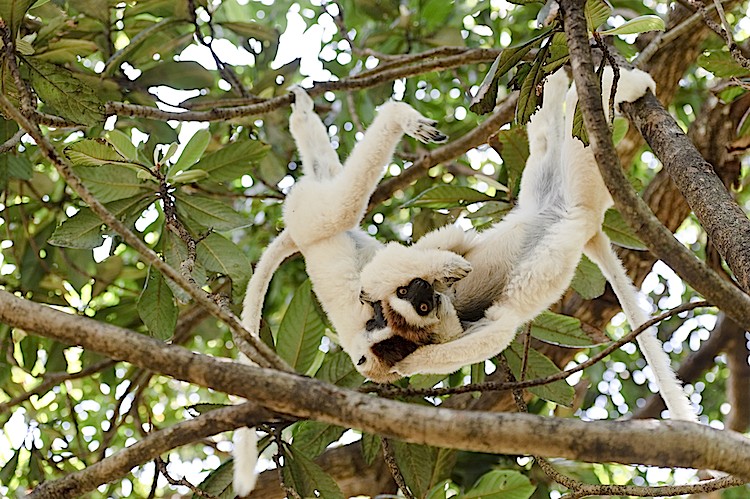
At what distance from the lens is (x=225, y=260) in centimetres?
→ 416

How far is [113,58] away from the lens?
4598 millimetres

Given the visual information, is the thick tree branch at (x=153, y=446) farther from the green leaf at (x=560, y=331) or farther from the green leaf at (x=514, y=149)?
the green leaf at (x=514, y=149)

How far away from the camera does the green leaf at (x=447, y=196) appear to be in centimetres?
442

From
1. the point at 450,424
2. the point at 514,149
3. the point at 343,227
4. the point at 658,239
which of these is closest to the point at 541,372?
the point at 514,149

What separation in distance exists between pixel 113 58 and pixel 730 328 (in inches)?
197

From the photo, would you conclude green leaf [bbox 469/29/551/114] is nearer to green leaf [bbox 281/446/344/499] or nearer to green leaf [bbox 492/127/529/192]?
green leaf [bbox 492/127/529/192]

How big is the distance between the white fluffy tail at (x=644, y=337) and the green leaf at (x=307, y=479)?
1.54 metres

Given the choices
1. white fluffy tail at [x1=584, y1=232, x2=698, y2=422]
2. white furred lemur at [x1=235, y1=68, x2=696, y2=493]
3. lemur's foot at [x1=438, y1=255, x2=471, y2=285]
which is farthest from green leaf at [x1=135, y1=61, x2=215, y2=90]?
white fluffy tail at [x1=584, y1=232, x2=698, y2=422]

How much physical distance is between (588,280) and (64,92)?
9.58ft

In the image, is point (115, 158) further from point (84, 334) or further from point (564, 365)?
point (564, 365)

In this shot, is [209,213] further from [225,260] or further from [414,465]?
[414,465]

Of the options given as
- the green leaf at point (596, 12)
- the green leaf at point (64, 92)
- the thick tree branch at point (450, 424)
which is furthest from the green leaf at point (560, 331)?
the thick tree branch at point (450, 424)

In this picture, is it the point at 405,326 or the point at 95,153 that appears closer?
the point at 405,326

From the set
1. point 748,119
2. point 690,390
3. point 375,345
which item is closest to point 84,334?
point 375,345
